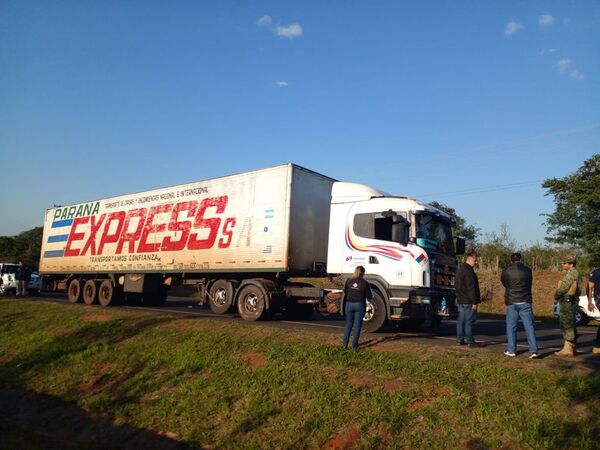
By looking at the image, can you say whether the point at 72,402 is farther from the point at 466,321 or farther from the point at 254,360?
the point at 466,321

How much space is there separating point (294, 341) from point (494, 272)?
26.2m

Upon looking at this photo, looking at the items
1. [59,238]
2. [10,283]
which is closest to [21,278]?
[10,283]

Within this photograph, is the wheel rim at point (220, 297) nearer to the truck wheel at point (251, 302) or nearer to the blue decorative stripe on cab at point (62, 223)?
the truck wheel at point (251, 302)

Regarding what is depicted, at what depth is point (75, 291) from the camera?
20562 mm

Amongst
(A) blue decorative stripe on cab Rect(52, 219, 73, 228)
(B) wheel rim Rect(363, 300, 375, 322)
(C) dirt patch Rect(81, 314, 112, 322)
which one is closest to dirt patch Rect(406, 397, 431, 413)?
(B) wheel rim Rect(363, 300, 375, 322)

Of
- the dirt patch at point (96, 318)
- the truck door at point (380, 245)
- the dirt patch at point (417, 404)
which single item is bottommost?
the dirt patch at point (417, 404)

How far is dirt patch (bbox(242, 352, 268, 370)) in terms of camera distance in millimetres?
8805

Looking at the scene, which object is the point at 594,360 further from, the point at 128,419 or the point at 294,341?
the point at 128,419

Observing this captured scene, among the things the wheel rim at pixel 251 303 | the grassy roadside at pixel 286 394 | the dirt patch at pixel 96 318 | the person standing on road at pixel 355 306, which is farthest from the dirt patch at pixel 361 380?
the dirt patch at pixel 96 318

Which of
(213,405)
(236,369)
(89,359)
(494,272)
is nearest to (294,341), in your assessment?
(236,369)

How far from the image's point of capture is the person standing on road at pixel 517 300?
27.1ft

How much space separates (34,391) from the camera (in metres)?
10.7

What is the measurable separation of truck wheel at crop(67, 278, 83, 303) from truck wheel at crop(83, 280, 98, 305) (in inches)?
19.9

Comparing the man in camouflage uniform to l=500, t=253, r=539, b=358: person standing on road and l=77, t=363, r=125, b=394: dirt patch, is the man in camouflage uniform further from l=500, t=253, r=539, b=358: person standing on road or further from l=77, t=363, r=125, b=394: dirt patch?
l=77, t=363, r=125, b=394: dirt patch
